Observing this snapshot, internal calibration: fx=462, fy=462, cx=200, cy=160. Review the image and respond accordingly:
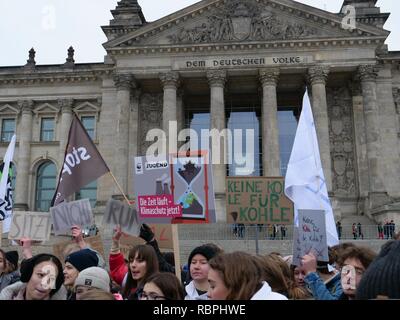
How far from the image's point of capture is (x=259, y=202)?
468 inches

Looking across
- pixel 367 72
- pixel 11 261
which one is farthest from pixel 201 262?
pixel 367 72

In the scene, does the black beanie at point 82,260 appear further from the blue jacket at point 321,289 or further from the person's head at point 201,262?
the blue jacket at point 321,289

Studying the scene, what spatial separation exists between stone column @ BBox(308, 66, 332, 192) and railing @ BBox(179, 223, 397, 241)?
4.49m

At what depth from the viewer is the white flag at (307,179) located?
9.00 meters

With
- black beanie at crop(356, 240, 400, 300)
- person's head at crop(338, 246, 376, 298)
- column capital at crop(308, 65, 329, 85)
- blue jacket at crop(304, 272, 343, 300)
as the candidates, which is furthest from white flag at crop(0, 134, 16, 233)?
column capital at crop(308, 65, 329, 85)

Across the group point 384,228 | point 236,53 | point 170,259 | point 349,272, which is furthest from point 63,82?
point 349,272

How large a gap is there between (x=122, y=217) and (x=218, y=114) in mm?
26616

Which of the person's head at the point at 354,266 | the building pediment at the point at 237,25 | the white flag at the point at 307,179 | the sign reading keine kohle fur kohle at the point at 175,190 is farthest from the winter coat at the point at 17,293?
the building pediment at the point at 237,25

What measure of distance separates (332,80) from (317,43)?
379 centimetres

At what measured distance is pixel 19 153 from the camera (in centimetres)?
3994

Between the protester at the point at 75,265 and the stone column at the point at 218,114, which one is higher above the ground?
the stone column at the point at 218,114

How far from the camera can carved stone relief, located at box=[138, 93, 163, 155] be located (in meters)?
37.9

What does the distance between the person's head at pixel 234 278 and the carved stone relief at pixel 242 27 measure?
110ft
